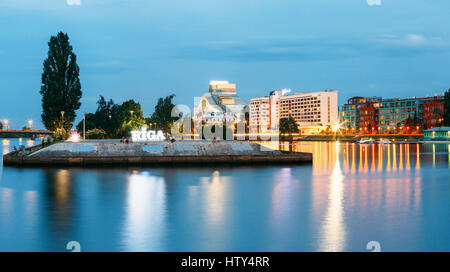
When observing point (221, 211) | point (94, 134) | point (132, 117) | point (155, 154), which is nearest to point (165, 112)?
point (132, 117)

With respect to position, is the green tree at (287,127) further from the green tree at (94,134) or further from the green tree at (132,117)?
the green tree at (94,134)

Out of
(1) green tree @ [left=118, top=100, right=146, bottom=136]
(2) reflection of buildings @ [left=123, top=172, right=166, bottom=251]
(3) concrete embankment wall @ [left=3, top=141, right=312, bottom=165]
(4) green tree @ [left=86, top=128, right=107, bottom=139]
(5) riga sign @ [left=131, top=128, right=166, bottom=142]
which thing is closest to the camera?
(2) reflection of buildings @ [left=123, top=172, right=166, bottom=251]

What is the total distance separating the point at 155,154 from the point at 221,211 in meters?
32.3

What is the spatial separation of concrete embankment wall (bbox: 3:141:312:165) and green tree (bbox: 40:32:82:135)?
849 cm

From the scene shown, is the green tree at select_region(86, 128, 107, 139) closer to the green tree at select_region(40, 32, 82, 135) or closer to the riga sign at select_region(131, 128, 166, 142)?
the green tree at select_region(40, 32, 82, 135)

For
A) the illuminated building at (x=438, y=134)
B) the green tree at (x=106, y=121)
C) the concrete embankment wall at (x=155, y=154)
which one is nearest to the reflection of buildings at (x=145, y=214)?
the concrete embankment wall at (x=155, y=154)

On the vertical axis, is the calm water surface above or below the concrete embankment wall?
below

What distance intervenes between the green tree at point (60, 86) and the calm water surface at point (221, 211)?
18.7 m

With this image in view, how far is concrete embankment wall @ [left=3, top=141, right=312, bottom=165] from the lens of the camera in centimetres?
5497

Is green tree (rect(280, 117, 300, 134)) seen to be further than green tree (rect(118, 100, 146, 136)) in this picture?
Yes

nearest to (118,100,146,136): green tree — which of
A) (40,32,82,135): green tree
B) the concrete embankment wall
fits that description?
(40,32,82,135): green tree

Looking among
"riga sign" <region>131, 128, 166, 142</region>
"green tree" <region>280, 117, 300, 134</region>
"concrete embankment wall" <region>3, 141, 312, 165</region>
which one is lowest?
"concrete embankment wall" <region>3, 141, 312, 165</region>
